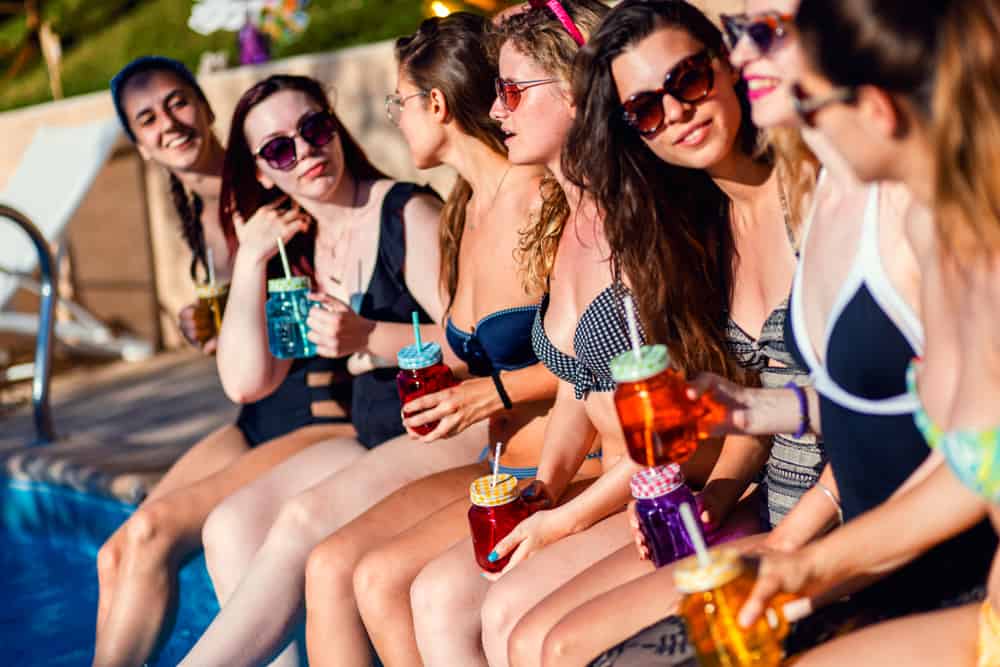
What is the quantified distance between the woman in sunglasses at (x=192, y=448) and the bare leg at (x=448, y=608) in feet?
4.22

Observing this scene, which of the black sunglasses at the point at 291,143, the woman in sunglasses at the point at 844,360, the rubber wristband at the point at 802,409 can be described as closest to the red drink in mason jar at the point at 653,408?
the woman in sunglasses at the point at 844,360

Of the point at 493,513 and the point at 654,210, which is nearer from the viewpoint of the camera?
the point at 654,210

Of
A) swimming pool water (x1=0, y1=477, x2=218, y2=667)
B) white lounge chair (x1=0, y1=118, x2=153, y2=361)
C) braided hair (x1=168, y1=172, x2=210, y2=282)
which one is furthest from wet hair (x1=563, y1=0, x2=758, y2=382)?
white lounge chair (x1=0, y1=118, x2=153, y2=361)

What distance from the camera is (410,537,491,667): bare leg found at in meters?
3.22

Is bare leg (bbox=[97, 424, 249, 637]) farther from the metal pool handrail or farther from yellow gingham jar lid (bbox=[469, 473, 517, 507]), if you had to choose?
the metal pool handrail

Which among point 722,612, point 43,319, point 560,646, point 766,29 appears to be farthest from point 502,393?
point 43,319

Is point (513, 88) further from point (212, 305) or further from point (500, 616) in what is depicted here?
point (212, 305)

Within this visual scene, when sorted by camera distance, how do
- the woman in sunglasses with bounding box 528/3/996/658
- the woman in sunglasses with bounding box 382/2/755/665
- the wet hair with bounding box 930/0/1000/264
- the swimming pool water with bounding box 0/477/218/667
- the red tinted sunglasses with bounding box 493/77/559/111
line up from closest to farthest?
the wet hair with bounding box 930/0/1000/264
the woman in sunglasses with bounding box 528/3/996/658
the woman in sunglasses with bounding box 382/2/755/665
the red tinted sunglasses with bounding box 493/77/559/111
the swimming pool water with bounding box 0/477/218/667

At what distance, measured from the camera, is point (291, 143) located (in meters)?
4.16

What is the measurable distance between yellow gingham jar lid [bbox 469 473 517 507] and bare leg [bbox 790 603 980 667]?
107cm

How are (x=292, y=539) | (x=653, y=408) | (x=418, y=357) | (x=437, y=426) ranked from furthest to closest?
(x=292, y=539) < (x=437, y=426) < (x=418, y=357) < (x=653, y=408)

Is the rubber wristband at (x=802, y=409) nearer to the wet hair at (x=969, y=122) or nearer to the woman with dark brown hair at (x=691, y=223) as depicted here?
the woman with dark brown hair at (x=691, y=223)

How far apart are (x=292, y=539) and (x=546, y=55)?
1.65m

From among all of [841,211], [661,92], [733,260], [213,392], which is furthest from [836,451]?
[213,392]
